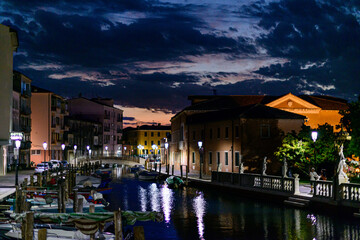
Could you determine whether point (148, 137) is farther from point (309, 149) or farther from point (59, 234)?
point (59, 234)

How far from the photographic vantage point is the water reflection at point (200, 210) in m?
26.0

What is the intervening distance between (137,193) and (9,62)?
698 inches

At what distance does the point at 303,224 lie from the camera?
86.9 feet

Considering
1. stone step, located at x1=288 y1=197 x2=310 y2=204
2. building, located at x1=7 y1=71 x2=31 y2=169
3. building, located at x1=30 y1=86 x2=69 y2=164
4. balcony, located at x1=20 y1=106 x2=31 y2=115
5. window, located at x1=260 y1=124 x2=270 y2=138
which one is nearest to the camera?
stone step, located at x1=288 y1=197 x2=310 y2=204

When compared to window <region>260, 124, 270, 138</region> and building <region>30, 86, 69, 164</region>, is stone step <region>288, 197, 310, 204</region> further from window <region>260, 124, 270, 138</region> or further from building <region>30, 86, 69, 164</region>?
building <region>30, 86, 69, 164</region>

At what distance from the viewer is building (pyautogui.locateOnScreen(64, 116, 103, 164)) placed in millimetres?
102375

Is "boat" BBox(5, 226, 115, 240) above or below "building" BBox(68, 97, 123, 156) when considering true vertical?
below

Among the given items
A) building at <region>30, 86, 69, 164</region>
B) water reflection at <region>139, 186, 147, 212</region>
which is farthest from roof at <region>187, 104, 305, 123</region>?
building at <region>30, 86, 69, 164</region>

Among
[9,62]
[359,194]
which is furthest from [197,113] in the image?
[359,194]

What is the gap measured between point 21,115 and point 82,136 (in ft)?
131

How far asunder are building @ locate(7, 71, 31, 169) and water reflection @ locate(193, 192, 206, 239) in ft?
107

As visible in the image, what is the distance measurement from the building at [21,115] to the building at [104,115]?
140 feet

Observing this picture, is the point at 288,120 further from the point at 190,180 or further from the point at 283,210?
the point at 283,210

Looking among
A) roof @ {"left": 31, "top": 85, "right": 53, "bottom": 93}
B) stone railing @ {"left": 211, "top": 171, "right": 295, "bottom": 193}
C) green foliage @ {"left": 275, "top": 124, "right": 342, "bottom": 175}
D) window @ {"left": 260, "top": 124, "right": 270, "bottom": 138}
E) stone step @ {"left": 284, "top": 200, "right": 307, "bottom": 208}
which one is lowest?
stone step @ {"left": 284, "top": 200, "right": 307, "bottom": 208}
